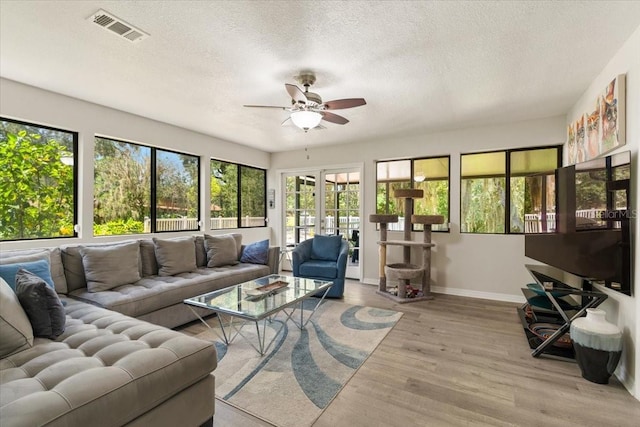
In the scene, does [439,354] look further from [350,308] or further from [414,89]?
[414,89]

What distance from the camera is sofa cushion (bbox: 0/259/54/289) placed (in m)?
2.01

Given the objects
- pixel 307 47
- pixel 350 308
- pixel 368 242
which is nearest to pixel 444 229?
pixel 368 242

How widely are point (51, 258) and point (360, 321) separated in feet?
10.1

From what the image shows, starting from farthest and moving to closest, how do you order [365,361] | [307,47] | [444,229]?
[444,229] < [365,361] < [307,47]

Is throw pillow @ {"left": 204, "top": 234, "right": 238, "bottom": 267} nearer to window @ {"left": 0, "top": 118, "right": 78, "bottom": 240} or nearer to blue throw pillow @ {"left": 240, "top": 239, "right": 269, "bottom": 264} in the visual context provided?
blue throw pillow @ {"left": 240, "top": 239, "right": 269, "bottom": 264}

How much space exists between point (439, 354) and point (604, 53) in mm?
2806

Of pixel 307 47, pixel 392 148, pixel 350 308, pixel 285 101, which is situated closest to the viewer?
pixel 307 47

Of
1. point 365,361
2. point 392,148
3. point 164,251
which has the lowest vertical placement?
point 365,361

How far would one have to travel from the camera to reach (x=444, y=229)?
463 cm

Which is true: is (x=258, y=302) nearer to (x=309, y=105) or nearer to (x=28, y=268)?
(x=28, y=268)

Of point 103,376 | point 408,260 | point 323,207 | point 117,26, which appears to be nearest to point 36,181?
point 117,26

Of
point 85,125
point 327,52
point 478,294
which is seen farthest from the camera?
point 478,294

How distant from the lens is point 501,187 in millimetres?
4367

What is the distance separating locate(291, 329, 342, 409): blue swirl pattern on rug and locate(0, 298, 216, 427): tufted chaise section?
68 cm
